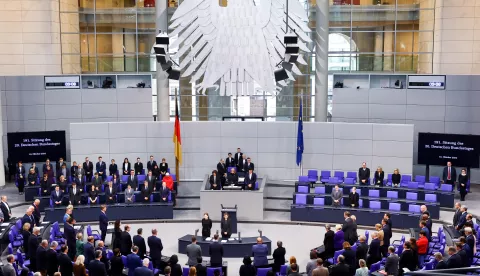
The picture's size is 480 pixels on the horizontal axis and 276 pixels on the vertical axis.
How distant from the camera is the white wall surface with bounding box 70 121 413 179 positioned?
24500 mm

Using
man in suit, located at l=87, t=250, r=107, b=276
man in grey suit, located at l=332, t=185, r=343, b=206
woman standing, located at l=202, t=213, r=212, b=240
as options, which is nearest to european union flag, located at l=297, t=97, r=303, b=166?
man in grey suit, located at l=332, t=185, r=343, b=206

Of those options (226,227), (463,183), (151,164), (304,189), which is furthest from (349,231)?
(151,164)

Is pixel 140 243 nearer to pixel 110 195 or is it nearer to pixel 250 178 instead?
pixel 110 195

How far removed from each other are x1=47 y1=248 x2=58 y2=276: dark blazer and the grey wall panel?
1438cm

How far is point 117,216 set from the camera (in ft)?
68.0

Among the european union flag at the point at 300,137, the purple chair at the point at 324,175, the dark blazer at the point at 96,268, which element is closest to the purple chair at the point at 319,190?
the purple chair at the point at 324,175

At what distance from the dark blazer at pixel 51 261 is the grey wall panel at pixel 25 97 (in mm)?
14381

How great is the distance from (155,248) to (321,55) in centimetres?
1290

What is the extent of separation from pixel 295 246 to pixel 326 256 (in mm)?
2513

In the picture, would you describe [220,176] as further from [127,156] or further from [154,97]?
[154,97]

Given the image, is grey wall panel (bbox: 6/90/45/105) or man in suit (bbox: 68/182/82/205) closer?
man in suit (bbox: 68/182/82/205)

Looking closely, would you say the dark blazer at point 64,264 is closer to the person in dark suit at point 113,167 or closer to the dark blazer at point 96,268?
the dark blazer at point 96,268

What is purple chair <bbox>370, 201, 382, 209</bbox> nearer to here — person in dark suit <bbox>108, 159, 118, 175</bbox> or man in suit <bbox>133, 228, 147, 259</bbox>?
man in suit <bbox>133, 228, 147, 259</bbox>

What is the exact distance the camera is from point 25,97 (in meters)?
27.1
